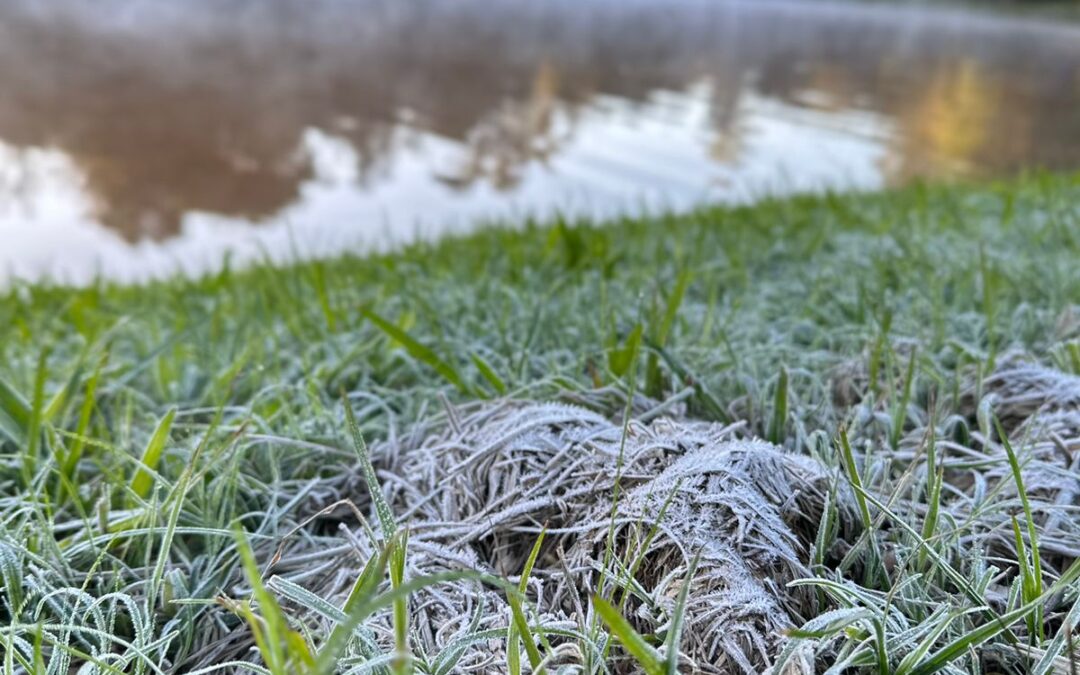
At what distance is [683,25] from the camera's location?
25.2 m

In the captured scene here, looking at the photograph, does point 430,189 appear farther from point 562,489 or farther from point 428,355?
point 562,489

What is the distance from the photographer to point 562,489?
1.03m

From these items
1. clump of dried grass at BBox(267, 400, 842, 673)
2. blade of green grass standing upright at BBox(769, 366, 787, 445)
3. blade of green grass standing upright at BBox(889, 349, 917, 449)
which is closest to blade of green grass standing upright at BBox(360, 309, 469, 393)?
clump of dried grass at BBox(267, 400, 842, 673)

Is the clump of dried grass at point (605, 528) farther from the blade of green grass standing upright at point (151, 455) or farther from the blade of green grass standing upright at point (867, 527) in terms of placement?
the blade of green grass standing upright at point (151, 455)

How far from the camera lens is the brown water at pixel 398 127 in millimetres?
5742

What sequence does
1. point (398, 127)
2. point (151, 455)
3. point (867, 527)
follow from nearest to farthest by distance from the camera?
1. point (867, 527)
2. point (151, 455)
3. point (398, 127)

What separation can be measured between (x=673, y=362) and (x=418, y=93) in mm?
9664

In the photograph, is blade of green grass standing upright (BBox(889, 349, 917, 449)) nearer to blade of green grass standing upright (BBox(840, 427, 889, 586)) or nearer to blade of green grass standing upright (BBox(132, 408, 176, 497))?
blade of green grass standing upright (BBox(840, 427, 889, 586))

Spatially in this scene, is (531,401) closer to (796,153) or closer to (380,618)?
(380,618)

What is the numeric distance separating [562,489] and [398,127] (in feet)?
25.9

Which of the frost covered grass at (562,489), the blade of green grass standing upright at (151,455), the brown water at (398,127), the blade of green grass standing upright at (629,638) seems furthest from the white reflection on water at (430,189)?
the blade of green grass standing upright at (629,638)

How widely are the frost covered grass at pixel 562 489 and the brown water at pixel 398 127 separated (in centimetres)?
99

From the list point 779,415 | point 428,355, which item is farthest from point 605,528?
point 428,355

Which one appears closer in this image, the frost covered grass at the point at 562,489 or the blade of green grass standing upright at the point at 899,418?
the frost covered grass at the point at 562,489
